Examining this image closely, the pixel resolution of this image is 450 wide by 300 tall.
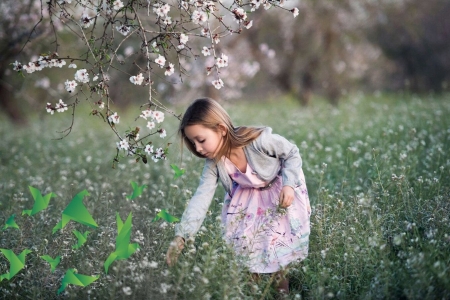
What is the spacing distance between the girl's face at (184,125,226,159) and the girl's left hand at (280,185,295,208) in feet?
1.71

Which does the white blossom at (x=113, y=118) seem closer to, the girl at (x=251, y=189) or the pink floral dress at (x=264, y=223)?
the girl at (x=251, y=189)

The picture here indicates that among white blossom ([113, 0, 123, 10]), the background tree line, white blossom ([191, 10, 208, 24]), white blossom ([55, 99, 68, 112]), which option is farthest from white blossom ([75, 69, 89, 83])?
the background tree line

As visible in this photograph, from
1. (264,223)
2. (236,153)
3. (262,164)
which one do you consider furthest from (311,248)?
(236,153)

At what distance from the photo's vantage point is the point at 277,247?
3.39 meters

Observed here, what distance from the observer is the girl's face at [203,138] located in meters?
3.29

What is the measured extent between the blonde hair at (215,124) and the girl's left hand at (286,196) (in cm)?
43

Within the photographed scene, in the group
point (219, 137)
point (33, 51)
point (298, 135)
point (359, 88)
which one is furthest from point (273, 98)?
point (219, 137)

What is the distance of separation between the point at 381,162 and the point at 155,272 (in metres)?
2.64

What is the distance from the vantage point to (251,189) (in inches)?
145

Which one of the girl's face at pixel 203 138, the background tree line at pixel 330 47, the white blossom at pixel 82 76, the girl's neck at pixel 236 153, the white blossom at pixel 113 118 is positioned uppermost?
the background tree line at pixel 330 47

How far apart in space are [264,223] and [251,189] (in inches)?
13.2

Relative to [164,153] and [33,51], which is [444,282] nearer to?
[164,153]

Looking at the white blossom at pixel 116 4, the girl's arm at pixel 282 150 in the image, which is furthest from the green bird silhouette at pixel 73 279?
the white blossom at pixel 116 4

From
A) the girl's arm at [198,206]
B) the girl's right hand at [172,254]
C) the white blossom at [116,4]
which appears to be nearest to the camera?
the girl's right hand at [172,254]
